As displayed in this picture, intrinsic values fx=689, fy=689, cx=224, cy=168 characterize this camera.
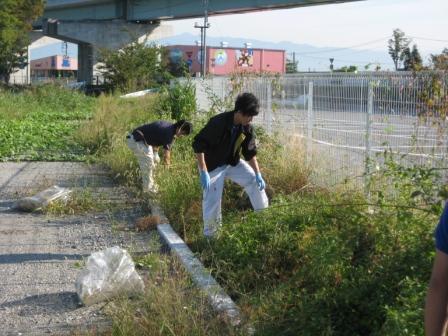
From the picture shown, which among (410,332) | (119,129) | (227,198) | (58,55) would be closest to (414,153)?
(227,198)

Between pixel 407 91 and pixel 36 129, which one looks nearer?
pixel 407 91

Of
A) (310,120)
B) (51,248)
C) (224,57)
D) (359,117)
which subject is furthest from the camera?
(224,57)

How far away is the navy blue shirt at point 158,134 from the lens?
10078 millimetres

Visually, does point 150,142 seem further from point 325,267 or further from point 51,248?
point 325,267

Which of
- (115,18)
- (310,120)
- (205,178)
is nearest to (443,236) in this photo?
(205,178)

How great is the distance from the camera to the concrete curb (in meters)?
4.89

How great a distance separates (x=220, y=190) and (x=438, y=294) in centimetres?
486

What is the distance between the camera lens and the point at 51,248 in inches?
307

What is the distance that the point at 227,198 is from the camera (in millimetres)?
8531

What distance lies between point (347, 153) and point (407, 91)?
170 centimetres

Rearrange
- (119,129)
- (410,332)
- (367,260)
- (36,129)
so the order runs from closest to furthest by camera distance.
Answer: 1. (410,332)
2. (367,260)
3. (119,129)
4. (36,129)

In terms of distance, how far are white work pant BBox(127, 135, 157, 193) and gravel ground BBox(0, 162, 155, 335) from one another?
357 millimetres

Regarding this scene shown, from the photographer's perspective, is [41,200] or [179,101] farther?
[179,101]

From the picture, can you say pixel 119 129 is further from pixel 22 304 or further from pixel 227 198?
pixel 22 304
